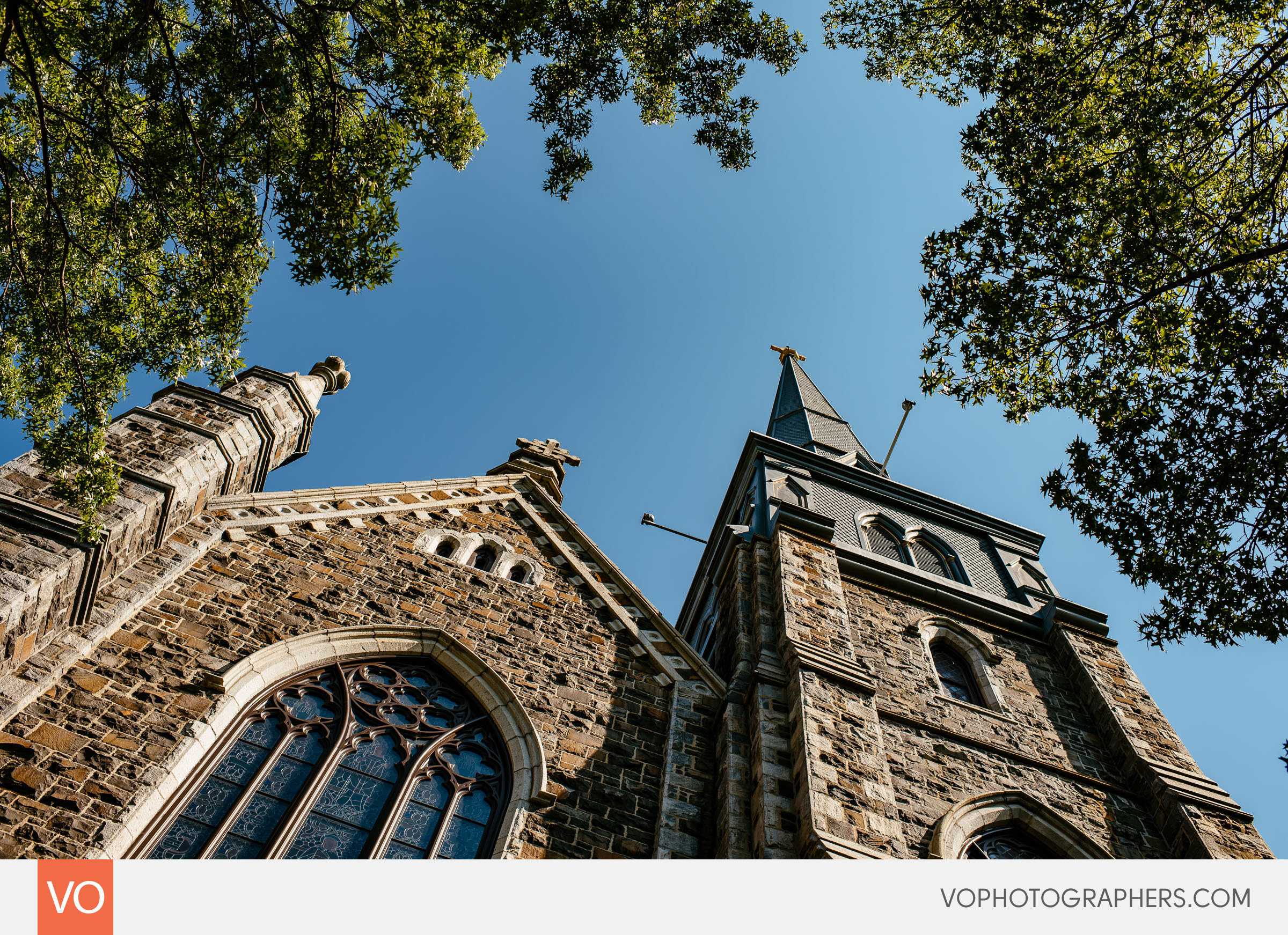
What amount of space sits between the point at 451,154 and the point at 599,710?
227 inches

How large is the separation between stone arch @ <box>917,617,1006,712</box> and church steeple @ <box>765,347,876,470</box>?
693cm

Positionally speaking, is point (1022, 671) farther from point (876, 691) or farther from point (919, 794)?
point (919, 794)

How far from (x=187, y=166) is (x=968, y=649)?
37.2 ft

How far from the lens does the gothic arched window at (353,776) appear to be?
718 centimetres

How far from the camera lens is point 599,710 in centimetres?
932

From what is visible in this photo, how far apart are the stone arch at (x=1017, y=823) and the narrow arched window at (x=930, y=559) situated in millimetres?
5763

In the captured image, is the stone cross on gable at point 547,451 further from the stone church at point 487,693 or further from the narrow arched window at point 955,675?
the narrow arched window at point 955,675

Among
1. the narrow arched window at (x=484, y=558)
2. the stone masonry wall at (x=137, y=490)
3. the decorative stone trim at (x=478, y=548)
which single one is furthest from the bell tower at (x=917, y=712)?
the stone masonry wall at (x=137, y=490)

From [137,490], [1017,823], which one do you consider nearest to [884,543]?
[1017,823]

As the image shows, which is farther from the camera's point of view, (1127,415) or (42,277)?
(1127,415)

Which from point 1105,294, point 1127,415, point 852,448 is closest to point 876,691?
point 1127,415

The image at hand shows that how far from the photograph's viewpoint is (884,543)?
15.8m

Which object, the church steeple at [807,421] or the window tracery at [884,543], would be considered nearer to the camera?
the window tracery at [884,543]
